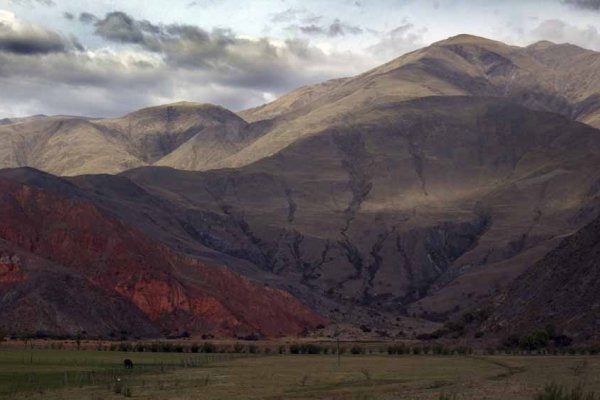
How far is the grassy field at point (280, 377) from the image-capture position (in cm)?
5372

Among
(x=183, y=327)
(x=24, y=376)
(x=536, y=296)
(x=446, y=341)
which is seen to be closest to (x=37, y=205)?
(x=183, y=327)

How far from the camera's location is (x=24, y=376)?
6812 centimetres

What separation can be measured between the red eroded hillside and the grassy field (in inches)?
2012

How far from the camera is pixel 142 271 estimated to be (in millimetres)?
150625

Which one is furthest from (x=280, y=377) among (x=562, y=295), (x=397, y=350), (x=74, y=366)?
(x=562, y=295)

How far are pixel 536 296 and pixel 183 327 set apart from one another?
54.5 meters

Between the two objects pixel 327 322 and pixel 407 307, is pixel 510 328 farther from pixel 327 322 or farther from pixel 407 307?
pixel 407 307

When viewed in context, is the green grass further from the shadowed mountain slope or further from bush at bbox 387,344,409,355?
the shadowed mountain slope

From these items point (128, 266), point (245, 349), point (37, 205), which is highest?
point (37, 205)

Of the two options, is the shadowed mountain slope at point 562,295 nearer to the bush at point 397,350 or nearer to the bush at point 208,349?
the bush at point 397,350

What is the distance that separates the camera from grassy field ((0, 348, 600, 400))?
53.7 metres

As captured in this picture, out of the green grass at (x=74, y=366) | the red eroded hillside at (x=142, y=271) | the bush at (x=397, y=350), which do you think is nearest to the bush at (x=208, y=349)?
the green grass at (x=74, y=366)

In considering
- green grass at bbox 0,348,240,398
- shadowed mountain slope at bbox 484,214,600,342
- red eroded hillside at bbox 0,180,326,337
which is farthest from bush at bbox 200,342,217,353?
shadowed mountain slope at bbox 484,214,600,342

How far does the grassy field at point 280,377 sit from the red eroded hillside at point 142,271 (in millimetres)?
51102
